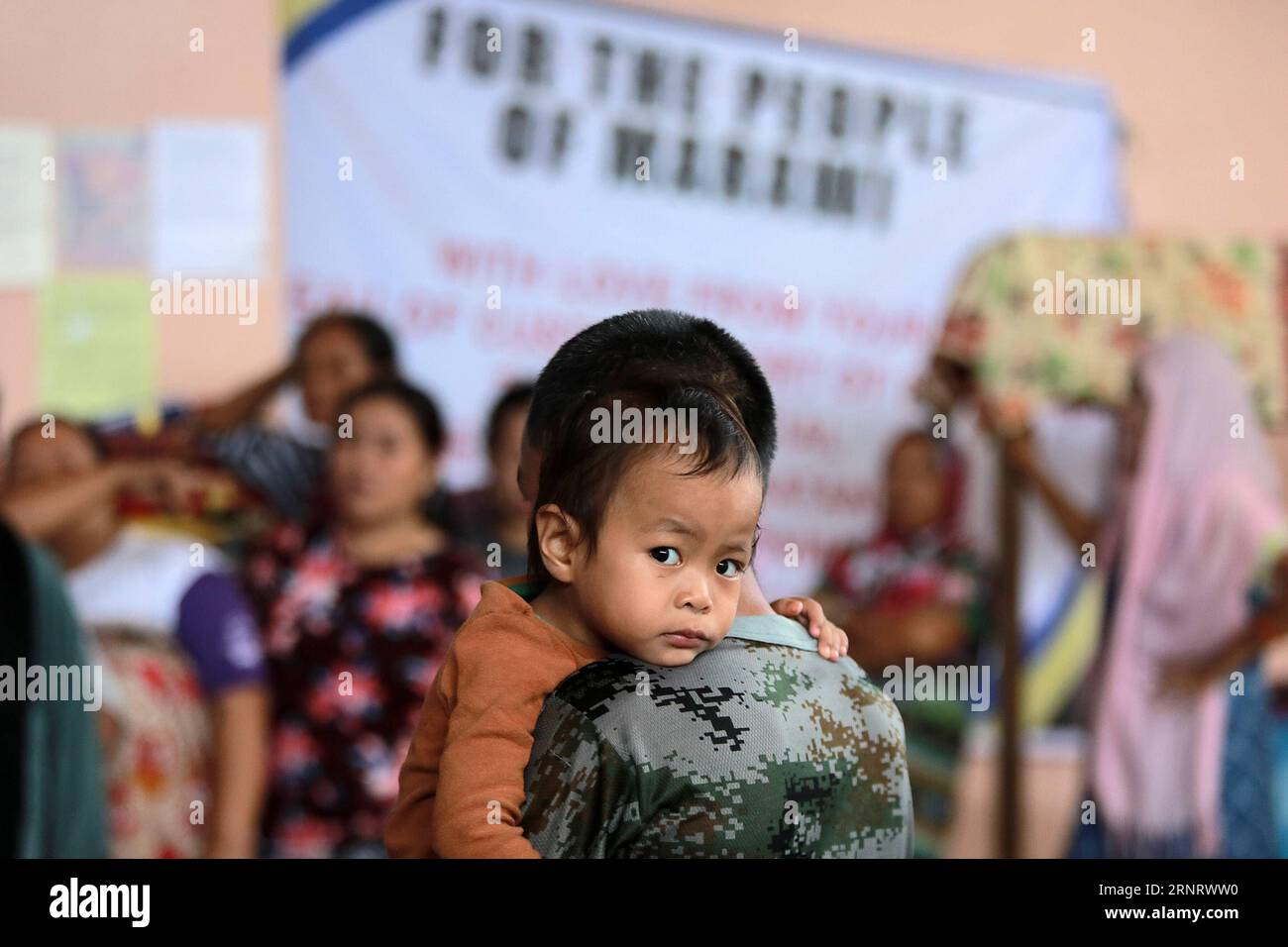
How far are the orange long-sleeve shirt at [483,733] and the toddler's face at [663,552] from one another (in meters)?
0.04

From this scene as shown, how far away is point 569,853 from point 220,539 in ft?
7.97

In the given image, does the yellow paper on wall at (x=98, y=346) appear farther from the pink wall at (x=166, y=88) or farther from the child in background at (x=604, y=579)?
the child in background at (x=604, y=579)

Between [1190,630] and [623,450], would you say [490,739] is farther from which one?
[1190,630]

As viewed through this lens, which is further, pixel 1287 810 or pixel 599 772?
pixel 1287 810

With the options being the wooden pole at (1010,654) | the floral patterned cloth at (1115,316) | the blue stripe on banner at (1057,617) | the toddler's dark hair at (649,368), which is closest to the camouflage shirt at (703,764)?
the toddler's dark hair at (649,368)

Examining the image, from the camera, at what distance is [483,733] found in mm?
816

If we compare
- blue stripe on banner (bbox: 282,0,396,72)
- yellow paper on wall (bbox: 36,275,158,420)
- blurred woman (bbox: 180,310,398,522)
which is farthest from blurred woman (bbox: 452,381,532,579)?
blue stripe on banner (bbox: 282,0,396,72)

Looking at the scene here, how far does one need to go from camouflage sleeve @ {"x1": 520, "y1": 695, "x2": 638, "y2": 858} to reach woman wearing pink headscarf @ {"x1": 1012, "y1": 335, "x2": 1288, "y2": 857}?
236 centimetres

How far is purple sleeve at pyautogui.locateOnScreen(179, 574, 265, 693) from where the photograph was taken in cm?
286

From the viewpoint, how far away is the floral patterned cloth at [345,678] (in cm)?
278

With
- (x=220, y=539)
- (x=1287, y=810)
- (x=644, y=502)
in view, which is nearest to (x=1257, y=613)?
(x=1287, y=810)

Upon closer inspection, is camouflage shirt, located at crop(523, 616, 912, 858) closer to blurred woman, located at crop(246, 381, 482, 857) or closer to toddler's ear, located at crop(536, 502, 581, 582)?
toddler's ear, located at crop(536, 502, 581, 582)

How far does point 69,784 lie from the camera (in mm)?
2352
